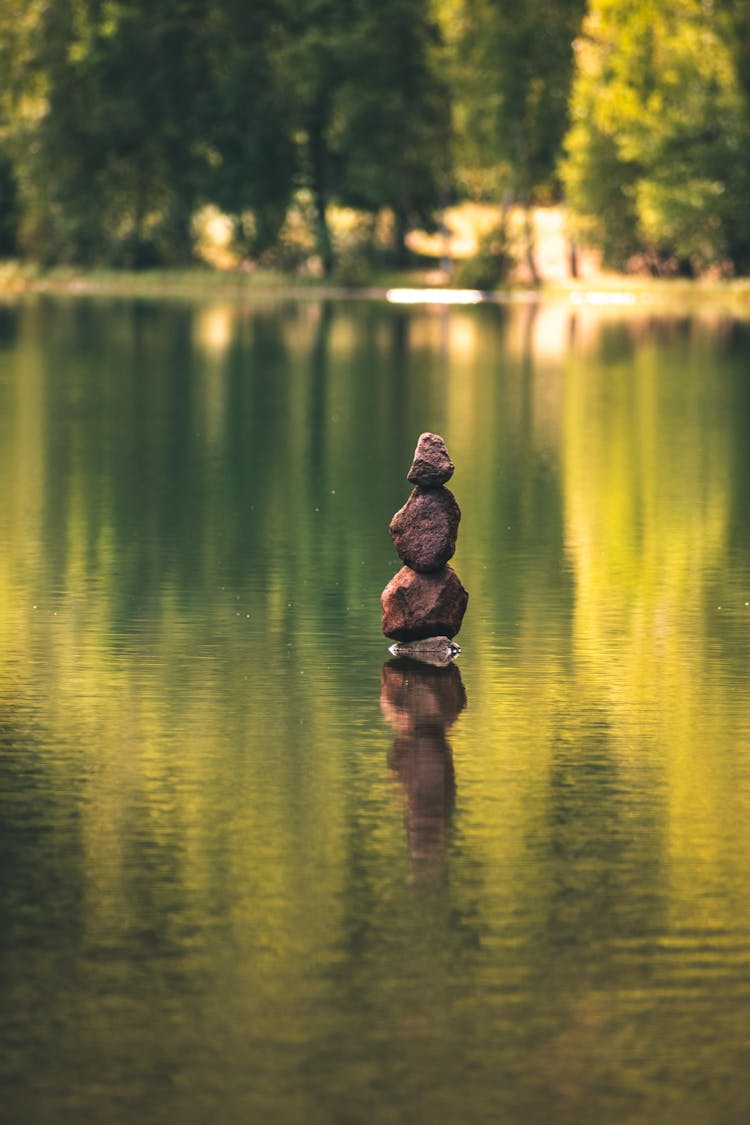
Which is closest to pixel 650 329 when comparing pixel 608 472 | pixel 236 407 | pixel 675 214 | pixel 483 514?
pixel 675 214

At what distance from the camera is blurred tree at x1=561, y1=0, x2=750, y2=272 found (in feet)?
309

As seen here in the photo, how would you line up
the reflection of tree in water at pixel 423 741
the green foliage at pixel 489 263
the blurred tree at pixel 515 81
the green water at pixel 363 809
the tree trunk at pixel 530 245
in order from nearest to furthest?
the green water at pixel 363 809, the reflection of tree in water at pixel 423 741, the green foliage at pixel 489 263, the tree trunk at pixel 530 245, the blurred tree at pixel 515 81

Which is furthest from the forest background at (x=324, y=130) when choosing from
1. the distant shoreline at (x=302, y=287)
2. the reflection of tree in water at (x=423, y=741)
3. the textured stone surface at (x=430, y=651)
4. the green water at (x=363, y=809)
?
the reflection of tree in water at (x=423, y=741)

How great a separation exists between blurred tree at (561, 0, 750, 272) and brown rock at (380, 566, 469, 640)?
77939mm

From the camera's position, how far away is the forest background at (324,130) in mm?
104875

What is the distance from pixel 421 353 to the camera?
58906mm

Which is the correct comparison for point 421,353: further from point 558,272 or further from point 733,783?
point 558,272

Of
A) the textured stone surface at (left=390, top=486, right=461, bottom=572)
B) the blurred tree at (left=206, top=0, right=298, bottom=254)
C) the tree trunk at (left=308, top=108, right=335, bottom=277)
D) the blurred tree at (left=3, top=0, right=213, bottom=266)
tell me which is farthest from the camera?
the blurred tree at (left=3, top=0, right=213, bottom=266)

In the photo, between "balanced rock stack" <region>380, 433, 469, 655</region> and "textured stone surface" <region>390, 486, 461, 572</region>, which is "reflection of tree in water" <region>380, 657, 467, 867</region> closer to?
"balanced rock stack" <region>380, 433, 469, 655</region>

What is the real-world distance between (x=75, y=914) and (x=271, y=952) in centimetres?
104

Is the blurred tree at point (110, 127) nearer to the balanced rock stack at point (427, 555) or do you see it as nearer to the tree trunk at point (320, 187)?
the tree trunk at point (320, 187)

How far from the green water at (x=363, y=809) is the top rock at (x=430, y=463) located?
1273mm

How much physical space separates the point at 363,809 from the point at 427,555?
14.4 feet

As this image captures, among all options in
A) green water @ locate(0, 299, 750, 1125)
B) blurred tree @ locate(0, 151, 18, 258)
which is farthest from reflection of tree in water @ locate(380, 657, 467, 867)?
blurred tree @ locate(0, 151, 18, 258)
